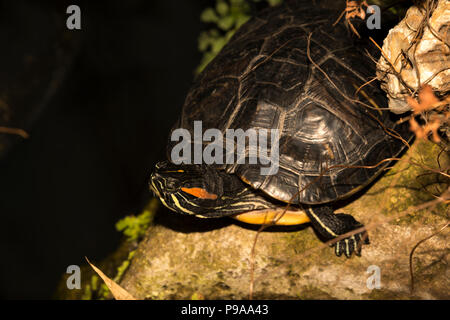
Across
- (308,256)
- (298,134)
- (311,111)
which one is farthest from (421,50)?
(308,256)

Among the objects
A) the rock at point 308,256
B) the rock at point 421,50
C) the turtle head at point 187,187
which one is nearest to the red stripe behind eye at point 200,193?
the turtle head at point 187,187

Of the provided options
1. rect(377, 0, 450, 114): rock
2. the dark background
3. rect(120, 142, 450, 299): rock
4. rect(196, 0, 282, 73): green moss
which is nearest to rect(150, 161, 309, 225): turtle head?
rect(120, 142, 450, 299): rock

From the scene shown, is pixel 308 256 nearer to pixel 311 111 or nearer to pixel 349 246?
pixel 349 246

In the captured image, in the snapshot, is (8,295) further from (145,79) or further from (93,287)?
(145,79)

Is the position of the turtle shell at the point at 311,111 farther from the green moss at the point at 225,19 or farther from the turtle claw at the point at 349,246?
the green moss at the point at 225,19

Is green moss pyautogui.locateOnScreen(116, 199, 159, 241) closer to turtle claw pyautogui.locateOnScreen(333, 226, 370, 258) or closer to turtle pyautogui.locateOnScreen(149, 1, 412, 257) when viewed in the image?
turtle pyautogui.locateOnScreen(149, 1, 412, 257)
